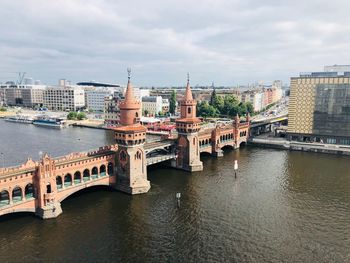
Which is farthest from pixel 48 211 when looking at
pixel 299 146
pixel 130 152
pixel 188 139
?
pixel 299 146

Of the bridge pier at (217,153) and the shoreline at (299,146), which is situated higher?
the shoreline at (299,146)

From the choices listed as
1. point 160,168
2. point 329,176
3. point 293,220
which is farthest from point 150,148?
point 329,176

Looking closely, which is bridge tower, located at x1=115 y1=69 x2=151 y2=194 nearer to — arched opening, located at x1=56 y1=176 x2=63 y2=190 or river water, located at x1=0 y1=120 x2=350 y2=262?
river water, located at x1=0 y1=120 x2=350 y2=262

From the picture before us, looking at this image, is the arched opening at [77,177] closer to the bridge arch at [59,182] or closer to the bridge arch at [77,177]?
the bridge arch at [77,177]

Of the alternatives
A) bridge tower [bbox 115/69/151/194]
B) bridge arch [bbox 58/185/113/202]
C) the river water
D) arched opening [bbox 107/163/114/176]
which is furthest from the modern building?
bridge arch [bbox 58/185/113/202]

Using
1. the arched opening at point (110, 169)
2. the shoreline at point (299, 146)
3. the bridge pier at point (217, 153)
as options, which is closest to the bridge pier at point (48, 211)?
the arched opening at point (110, 169)

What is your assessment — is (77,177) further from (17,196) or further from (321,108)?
(321,108)

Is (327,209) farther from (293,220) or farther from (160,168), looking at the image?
(160,168)
